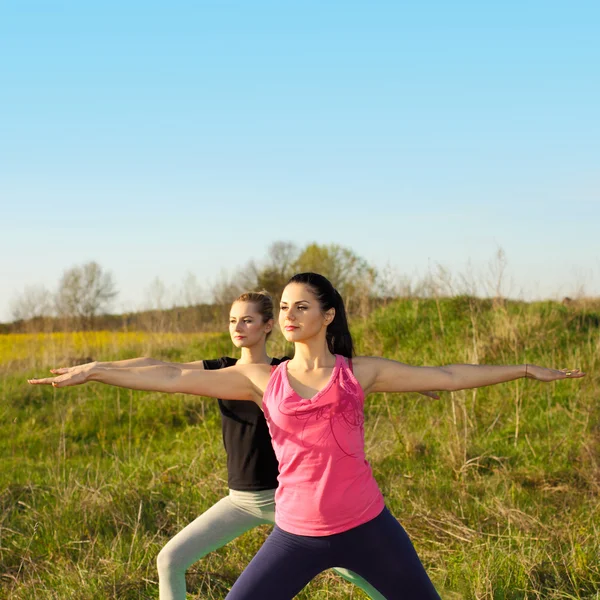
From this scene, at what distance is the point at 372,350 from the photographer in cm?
1019

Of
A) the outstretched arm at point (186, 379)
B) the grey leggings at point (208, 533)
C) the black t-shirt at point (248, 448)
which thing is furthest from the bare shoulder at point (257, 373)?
the grey leggings at point (208, 533)

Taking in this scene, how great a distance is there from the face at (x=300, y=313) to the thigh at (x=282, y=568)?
0.76 m

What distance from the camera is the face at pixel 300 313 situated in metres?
2.85

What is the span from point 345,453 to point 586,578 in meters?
2.05

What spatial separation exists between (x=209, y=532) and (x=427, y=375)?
4.07ft

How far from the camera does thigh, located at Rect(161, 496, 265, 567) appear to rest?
3.21 meters

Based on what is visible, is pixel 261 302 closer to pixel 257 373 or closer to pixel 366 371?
pixel 257 373

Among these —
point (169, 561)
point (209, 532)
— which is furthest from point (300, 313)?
point (169, 561)

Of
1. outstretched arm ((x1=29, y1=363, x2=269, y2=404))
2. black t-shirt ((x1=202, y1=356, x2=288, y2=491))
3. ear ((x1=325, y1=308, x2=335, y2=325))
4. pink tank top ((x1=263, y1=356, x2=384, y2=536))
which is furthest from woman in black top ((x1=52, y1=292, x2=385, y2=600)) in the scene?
ear ((x1=325, y1=308, x2=335, y2=325))

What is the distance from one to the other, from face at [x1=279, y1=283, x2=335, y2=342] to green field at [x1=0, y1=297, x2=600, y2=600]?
1.69m

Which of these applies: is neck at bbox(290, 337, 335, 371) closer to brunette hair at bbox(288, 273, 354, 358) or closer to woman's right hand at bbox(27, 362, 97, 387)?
brunette hair at bbox(288, 273, 354, 358)

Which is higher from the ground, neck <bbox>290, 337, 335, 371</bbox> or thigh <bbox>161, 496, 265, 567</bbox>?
neck <bbox>290, 337, 335, 371</bbox>

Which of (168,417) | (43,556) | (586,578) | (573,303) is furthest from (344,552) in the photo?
(573,303)

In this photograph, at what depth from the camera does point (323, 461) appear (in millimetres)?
2670
